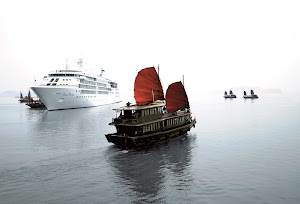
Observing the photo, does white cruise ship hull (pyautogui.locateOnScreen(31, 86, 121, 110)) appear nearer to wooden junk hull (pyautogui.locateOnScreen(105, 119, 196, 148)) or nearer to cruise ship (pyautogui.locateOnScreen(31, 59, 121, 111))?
cruise ship (pyautogui.locateOnScreen(31, 59, 121, 111))

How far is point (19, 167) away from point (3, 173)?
146cm

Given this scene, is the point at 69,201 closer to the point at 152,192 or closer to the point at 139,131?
the point at 152,192

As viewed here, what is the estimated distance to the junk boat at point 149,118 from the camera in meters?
23.8

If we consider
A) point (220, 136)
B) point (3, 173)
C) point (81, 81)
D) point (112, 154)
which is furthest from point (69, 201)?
point (81, 81)

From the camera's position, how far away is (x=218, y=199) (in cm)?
1236

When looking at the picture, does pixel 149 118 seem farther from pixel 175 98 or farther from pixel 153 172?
pixel 153 172

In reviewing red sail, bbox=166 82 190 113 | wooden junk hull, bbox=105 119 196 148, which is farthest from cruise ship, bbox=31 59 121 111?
wooden junk hull, bbox=105 119 196 148

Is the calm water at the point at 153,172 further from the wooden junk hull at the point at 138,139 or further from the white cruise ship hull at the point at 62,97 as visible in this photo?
the white cruise ship hull at the point at 62,97

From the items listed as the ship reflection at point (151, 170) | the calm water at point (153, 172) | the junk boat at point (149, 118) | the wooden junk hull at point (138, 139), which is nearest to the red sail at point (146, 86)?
the junk boat at point (149, 118)

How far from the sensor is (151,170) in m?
17.0

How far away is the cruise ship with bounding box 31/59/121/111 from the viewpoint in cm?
6834

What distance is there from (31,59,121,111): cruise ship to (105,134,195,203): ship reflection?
52.1 m

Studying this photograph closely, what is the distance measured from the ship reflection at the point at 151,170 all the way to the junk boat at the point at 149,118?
1310 millimetres

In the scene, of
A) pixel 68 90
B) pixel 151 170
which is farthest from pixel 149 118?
pixel 68 90
